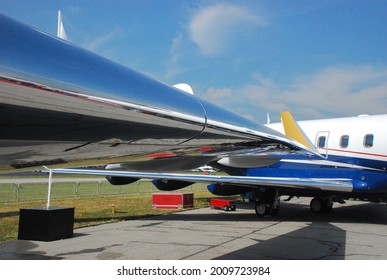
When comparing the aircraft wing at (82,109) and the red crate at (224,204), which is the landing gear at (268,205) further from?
the aircraft wing at (82,109)

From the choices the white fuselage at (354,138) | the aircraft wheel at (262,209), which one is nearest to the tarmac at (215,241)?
the aircraft wheel at (262,209)

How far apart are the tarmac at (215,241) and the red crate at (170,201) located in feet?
6.37

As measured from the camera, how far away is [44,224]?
8023 mm

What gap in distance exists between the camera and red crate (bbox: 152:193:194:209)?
47.6 feet

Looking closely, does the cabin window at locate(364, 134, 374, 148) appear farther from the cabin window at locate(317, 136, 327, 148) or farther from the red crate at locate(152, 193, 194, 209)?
the red crate at locate(152, 193, 194, 209)

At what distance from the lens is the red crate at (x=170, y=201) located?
14.5 metres

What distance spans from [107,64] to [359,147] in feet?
38.3

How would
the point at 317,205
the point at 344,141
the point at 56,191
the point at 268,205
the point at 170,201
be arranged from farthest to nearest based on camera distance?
the point at 56,191
the point at 317,205
the point at 170,201
the point at 268,205
the point at 344,141

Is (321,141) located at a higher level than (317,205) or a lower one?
higher

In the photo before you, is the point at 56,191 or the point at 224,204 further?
the point at 56,191

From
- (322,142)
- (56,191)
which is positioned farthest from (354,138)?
(56,191)

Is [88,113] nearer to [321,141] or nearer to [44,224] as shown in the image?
[44,224]

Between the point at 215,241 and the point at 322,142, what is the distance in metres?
6.31

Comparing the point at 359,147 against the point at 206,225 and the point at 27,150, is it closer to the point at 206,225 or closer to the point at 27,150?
the point at 206,225
